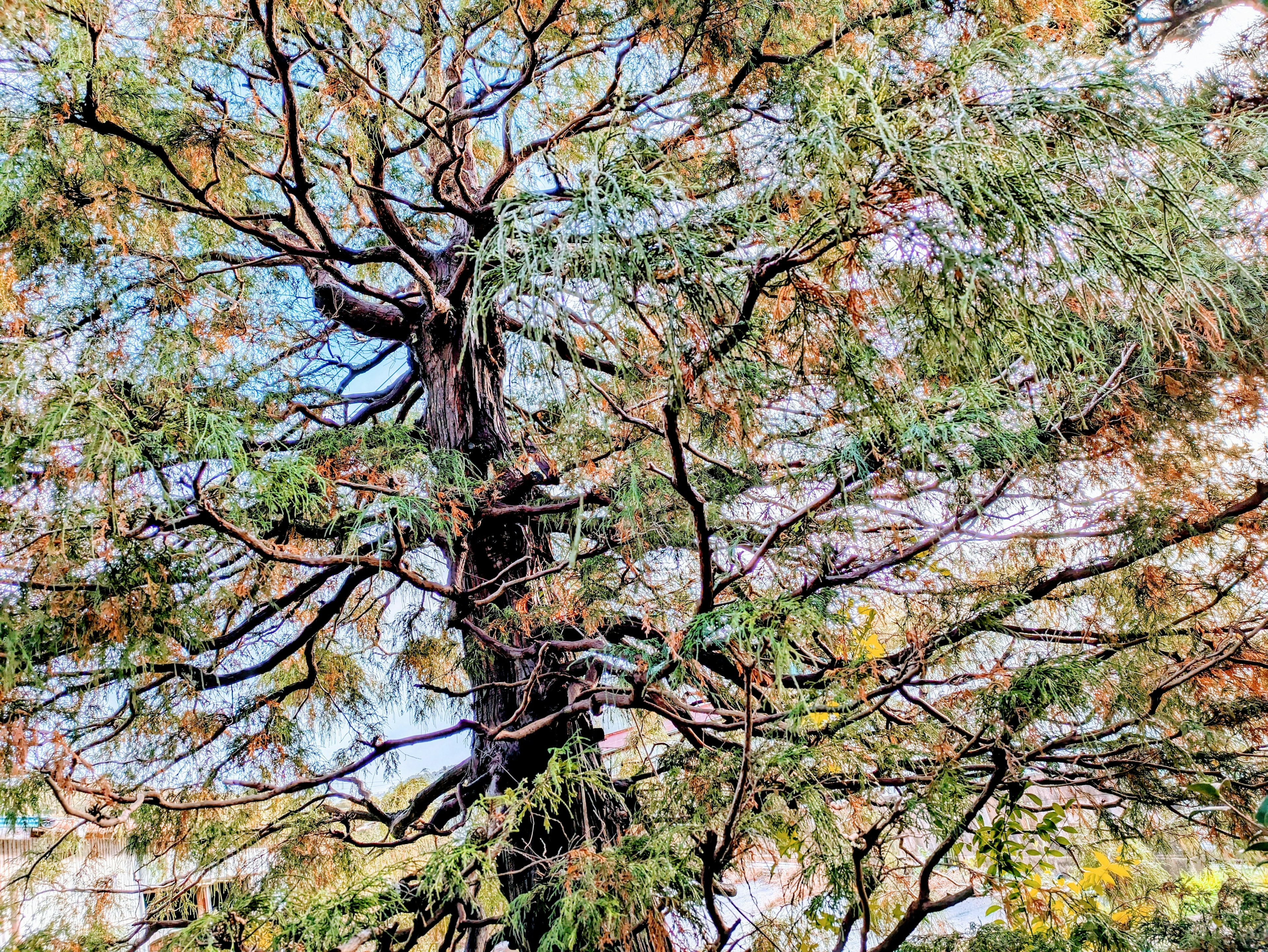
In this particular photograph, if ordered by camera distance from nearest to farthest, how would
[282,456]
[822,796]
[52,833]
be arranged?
1. [822,796]
2. [282,456]
3. [52,833]

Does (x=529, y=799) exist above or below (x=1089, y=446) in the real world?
below

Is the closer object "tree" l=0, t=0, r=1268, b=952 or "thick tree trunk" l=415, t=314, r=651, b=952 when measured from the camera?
"tree" l=0, t=0, r=1268, b=952

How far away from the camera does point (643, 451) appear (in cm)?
153

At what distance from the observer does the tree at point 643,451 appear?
85 cm

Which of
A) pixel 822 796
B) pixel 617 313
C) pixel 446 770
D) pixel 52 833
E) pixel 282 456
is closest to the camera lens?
pixel 617 313

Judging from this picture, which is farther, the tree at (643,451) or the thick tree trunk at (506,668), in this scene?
the thick tree trunk at (506,668)

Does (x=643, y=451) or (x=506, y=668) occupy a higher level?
(x=643, y=451)

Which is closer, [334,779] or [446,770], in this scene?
[334,779]

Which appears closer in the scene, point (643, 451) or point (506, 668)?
point (643, 451)

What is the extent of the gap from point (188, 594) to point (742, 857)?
1.09m

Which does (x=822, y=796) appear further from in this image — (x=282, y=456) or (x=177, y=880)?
(x=177, y=880)

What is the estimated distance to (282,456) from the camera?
57.6 inches

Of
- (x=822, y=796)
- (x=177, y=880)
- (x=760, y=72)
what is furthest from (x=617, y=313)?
(x=177, y=880)

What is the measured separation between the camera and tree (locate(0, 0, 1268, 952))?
0.85 meters
